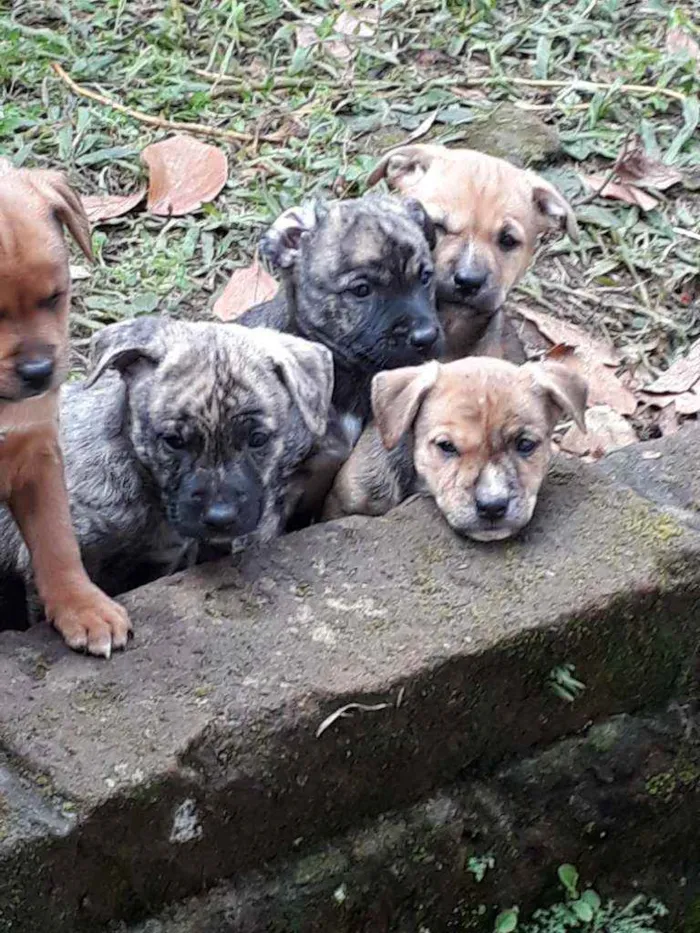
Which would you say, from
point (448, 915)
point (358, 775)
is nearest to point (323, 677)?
point (358, 775)

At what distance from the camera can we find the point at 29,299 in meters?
4.75

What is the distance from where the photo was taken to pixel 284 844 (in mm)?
4707

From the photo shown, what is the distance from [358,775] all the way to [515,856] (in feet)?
2.54

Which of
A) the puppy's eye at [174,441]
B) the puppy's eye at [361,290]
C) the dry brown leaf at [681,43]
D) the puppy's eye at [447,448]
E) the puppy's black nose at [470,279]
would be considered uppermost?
the puppy's eye at [174,441]

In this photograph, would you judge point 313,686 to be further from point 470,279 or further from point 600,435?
point 600,435

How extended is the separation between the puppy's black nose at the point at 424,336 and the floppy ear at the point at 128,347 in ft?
3.58

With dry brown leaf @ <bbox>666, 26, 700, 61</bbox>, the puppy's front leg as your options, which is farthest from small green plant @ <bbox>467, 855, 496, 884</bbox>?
dry brown leaf @ <bbox>666, 26, 700, 61</bbox>

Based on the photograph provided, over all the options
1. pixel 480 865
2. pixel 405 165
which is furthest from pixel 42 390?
pixel 405 165

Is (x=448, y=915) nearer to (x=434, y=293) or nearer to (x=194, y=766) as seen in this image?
(x=194, y=766)

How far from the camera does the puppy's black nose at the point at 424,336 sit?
248 inches

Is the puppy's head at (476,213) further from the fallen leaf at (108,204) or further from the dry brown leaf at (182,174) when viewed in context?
the fallen leaf at (108,204)

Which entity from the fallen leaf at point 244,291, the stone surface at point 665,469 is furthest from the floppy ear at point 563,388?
the fallen leaf at point 244,291

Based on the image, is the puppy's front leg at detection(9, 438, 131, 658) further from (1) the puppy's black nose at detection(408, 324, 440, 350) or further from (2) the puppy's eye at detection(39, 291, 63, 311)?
(1) the puppy's black nose at detection(408, 324, 440, 350)

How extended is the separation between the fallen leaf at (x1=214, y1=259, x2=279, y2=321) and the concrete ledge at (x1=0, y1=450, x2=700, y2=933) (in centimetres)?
233
